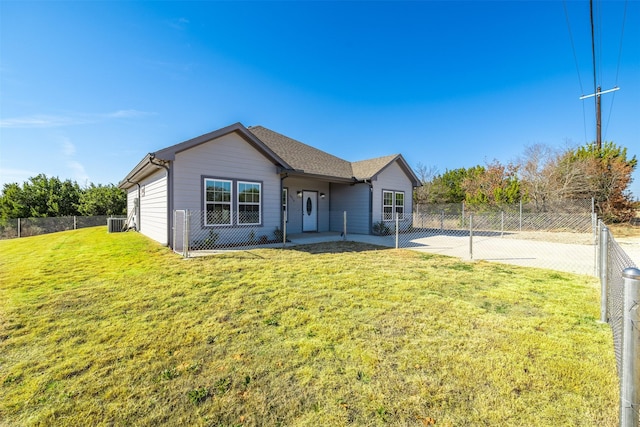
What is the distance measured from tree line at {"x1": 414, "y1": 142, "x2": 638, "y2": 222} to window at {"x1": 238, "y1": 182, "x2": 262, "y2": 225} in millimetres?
15927

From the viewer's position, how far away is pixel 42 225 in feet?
58.6

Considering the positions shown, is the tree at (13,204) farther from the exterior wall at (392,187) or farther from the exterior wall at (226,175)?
the exterior wall at (392,187)

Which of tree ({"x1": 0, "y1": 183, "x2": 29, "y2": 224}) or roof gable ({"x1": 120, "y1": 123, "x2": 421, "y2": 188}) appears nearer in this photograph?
roof gable ({"x1": 120, "y1": 123, "x2": 421, "y2": 188})

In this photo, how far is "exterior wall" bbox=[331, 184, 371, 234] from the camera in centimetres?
1384

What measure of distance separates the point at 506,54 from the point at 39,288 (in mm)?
20019

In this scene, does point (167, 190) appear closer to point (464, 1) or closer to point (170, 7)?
point (170, 7)

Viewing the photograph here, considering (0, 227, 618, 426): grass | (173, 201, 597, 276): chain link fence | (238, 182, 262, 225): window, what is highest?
(238, 182, 262, 225): window

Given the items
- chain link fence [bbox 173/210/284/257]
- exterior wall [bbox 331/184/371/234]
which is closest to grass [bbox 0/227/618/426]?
chain link fence [bbox 173/210/284/257]

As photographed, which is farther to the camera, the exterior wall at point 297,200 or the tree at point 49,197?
the tree at point 49,197

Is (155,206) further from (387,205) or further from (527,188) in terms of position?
(527,188)

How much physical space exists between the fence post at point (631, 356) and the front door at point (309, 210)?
12.8m

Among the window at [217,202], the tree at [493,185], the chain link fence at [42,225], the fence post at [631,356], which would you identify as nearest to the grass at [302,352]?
the fence post at [631,356]

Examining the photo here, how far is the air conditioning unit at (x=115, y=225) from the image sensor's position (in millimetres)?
14148

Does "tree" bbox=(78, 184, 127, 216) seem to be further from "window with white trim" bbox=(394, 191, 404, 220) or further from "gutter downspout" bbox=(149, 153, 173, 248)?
"window with white trim" bbox=(394, 191, 404, 220)
